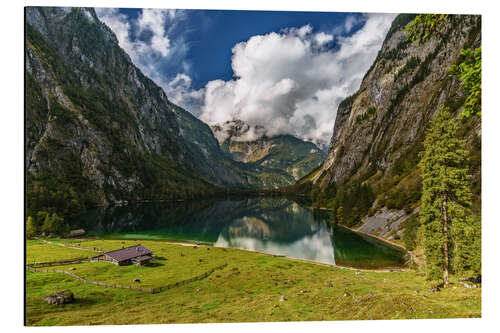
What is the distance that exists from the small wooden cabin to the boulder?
6.45 meters

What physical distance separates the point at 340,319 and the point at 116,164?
525 feet

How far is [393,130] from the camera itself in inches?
4156

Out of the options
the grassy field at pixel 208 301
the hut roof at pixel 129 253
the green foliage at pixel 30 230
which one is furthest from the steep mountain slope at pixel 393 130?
the green foliage at pixel 30 230

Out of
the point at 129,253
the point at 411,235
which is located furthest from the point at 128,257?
the point at 411,235

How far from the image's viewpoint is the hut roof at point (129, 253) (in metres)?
20.6

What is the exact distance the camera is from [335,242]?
162ft

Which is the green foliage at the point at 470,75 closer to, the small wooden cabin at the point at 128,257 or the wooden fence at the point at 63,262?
the small wooden cabin at the point at 128,257

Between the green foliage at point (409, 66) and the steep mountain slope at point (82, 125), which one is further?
the steep mountain slope at point (82, 125)

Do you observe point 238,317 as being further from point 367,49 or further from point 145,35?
point 367,49

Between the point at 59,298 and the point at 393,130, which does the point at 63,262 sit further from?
the point at 393,130

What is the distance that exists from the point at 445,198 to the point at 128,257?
21.3 meters

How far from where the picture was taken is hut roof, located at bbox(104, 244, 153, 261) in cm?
2059

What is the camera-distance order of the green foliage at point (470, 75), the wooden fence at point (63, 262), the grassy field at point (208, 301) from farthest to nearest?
the wooden fence at point (63, 262)
the grassy field at point (208, 301)
the green foliage at point (470, 75)
